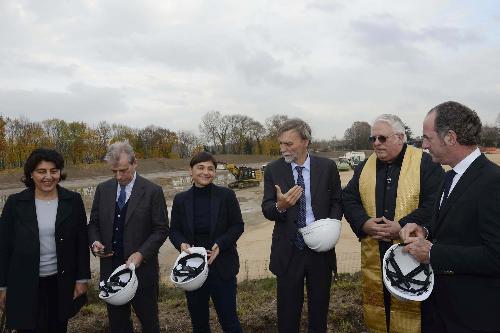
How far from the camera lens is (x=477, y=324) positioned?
8.27ft

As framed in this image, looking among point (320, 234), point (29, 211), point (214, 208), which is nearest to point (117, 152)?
point (29, 211)

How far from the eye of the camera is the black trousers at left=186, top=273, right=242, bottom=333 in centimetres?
385

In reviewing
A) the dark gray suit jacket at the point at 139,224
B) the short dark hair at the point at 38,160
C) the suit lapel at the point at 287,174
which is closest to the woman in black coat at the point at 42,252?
the short dark hair at the point at 38,160

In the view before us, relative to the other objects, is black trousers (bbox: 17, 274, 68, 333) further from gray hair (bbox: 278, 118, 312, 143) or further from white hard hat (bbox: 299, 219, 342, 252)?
gray hair (bbox: 278, 118, 312, 143)

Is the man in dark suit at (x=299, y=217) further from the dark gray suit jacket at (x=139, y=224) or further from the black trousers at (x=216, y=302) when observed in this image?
the dark gray suit jacket at (x=139, y=224)

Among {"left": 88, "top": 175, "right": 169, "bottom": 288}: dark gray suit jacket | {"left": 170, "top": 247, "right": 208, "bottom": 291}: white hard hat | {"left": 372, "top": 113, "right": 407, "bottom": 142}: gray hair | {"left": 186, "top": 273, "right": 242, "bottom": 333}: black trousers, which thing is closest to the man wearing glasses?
{"left": 372, "top": 113, "right": 407, "bottom": 142}: gray hair

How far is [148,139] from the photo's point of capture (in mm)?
88000

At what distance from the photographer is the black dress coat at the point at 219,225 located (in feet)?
12.7

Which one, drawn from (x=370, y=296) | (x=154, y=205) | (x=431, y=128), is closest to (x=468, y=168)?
(x=431, y=128)

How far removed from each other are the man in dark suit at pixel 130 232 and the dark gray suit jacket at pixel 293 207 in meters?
0.97

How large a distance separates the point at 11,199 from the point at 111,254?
0.91 m

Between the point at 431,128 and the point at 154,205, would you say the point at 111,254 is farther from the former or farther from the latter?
the point at 431,128

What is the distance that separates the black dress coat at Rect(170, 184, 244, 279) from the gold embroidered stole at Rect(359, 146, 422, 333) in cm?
115

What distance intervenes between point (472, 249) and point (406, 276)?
0.63m
